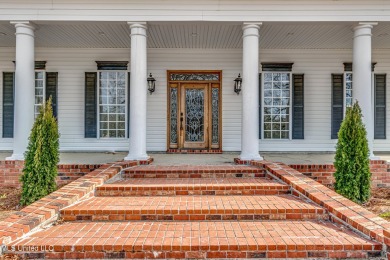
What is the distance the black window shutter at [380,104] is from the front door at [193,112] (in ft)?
15.2

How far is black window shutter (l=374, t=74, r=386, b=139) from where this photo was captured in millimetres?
8633

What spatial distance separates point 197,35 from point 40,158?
4423mm

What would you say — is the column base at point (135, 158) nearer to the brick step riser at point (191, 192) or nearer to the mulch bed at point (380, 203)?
the brick step riser at point (191, 192)

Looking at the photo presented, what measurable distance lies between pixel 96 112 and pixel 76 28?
241 cm

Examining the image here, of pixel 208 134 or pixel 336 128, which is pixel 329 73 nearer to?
pixel 336 128

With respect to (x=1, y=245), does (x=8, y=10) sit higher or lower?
higher

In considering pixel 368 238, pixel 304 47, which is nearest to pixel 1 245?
pixel 368 238

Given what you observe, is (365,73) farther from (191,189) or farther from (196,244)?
(196,244)

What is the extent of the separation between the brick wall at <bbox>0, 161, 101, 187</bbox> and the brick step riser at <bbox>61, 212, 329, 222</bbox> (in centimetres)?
229

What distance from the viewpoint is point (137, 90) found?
6309 mm

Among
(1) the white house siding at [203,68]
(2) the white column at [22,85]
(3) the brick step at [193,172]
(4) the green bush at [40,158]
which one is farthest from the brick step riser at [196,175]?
(1) the white house siding at [203,68]

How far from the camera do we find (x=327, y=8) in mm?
6246

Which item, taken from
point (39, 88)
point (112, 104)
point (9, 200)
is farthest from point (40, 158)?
point (39, 88)

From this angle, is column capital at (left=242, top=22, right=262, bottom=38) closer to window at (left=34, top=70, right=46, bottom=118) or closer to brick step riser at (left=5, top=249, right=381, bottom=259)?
brick step riser at (left=5, top=249, right=381, bottom=259)
